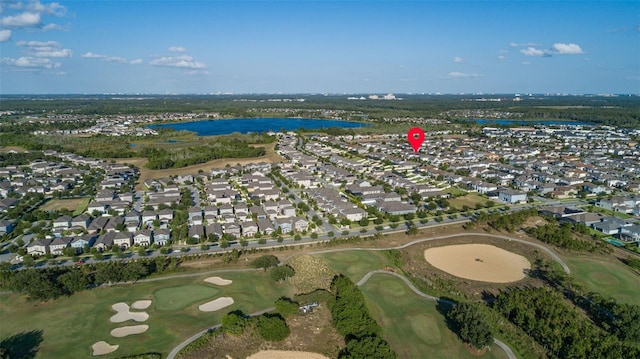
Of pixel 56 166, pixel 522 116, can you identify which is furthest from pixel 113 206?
pixel 522 116

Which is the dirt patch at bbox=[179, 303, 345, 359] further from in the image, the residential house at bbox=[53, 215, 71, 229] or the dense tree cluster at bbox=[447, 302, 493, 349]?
the residential house at bbox=[53, 215, 71, 229]

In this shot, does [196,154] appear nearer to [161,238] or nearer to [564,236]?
[161,238]

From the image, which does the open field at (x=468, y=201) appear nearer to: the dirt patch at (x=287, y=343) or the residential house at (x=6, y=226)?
the dirt patch at (x=287, y=343)

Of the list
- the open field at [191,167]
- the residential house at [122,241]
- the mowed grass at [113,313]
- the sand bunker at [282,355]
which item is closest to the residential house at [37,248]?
the residential house at [122,241]

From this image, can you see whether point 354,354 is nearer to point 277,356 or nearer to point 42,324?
point 277,356

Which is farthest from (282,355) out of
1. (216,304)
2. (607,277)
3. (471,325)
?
(607,277)
